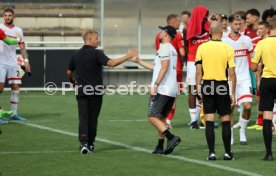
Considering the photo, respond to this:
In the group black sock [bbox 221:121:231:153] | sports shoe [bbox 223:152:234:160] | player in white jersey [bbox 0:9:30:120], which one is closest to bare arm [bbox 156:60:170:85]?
black sock [bbox 221:121:231:153]

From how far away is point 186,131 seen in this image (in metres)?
18.7

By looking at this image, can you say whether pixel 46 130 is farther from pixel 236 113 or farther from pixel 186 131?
pixel 236 113

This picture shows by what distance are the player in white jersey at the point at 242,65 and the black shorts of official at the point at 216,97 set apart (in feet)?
8.72

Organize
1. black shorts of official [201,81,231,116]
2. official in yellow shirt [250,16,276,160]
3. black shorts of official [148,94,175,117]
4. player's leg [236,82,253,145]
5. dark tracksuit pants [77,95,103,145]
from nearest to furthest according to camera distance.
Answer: black shorts of official [201,81,231,116], official in yellow shirt [250,16,276,160], black shorts of official [148,94,175,117], dark tracksuit pants [77,95,103,145], player's leg [236,82,253,145]

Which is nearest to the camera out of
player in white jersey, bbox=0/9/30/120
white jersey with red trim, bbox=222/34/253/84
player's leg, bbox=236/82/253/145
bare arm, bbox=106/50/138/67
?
bare arm, bbox=106/50/138/67

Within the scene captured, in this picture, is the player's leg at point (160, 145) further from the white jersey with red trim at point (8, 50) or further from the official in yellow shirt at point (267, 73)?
the white jersey with red trim at point (8, 50)

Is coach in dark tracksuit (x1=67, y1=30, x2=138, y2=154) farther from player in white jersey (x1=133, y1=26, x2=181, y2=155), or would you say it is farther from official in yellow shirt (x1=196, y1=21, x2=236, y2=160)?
official in yellow shirt (x1=196, y1=21, x2=236, y2=160)

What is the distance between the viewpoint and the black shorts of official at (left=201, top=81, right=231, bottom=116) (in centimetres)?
1435

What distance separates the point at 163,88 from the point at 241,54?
3455 mm

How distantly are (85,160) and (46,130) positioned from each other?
436cm

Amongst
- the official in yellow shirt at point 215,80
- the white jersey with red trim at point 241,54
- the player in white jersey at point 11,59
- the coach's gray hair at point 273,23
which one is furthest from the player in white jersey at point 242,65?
the player in white jersey at point 11,59

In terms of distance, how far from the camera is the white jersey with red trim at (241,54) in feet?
58.2

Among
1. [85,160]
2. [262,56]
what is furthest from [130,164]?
[262,56]

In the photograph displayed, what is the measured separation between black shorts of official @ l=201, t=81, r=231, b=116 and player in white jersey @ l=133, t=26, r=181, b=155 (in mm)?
716
